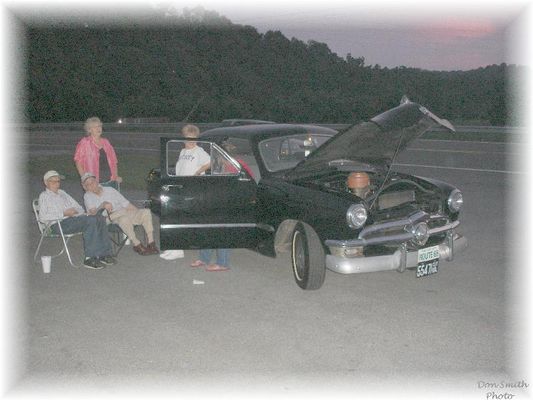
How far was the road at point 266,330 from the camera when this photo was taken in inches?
171

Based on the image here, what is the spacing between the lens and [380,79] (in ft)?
193

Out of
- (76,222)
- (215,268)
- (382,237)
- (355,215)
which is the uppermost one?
(355,215)

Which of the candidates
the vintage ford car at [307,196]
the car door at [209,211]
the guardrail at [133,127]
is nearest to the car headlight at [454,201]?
the vintage ford car at [307,196]

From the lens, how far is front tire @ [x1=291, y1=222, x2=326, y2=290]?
249 inches

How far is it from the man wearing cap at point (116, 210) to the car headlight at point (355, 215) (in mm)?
2893

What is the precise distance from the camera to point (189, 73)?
204 ft

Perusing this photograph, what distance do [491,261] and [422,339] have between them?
2879mm

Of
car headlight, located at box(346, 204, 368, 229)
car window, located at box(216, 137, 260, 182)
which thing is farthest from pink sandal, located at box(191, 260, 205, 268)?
car headlight, located at box(346, 204, 368, 229)

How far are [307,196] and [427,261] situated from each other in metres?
Answer: 1.31

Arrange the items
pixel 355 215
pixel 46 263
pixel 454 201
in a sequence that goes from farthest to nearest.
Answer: pixel 46 263 → pixel 454 201 → pixel 355 215

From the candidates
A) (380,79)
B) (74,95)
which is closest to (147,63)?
(74,95)

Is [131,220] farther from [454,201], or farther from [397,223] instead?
[454,201]

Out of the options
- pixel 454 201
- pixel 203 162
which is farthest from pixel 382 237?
pixel 203 162

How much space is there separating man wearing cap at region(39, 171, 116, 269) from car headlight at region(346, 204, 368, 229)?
10.1ft
